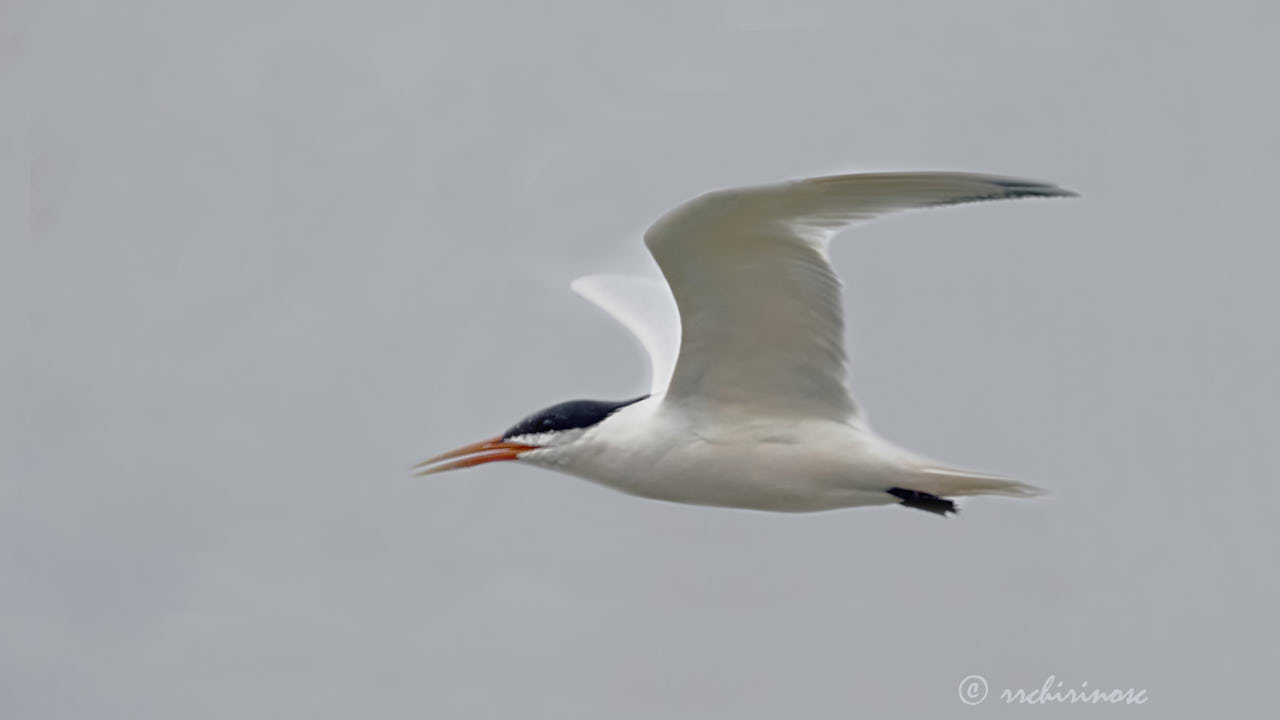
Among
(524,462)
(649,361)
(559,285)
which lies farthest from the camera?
(559,285)

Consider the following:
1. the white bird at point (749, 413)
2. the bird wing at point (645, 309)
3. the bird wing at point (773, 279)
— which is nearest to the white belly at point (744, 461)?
the white bird at point (749, 413)

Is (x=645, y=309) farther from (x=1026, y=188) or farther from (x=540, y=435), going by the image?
(x=1026, y=188)

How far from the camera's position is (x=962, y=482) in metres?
6.96

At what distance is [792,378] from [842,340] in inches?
13.2

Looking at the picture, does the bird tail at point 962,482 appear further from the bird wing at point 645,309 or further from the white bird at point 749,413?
the bird wing at point 645,309

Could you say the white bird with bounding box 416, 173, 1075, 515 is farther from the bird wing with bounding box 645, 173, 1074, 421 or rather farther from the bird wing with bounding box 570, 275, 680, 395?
the bird wing with bounding box 570, 275, 680, 395

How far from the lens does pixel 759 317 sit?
676 centimetres

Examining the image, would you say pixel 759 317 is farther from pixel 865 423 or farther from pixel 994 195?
pixel 994 195

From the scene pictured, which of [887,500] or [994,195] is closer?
[994,195]

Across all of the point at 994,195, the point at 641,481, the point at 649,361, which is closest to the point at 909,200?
the point at 994,195

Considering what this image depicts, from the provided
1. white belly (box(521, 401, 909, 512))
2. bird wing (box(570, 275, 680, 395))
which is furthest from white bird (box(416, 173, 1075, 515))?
bird wing (box(570, 275, 680, 395))

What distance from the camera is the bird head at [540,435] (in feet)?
24.9

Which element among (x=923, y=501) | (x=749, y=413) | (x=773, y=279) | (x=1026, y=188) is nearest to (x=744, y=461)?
(x=749, y=413)

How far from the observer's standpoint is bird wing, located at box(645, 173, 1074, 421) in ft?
18.9
